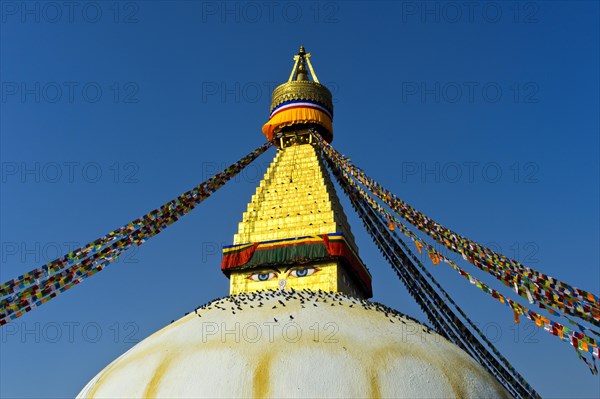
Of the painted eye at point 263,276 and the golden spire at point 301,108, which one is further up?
the golden spire at point 301,108

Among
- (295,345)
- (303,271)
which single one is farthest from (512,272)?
Result: (295,345)

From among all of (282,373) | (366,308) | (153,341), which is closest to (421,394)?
(282,373)

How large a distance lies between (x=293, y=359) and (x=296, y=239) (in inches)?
122

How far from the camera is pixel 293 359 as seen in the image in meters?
4.39

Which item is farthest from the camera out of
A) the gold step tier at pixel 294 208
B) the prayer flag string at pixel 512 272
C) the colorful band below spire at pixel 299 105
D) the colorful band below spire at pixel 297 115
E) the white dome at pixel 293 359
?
the colorful band below spire at pixel 299 105

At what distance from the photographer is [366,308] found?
18.9 feet

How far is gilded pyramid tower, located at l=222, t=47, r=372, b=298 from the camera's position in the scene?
7258mm

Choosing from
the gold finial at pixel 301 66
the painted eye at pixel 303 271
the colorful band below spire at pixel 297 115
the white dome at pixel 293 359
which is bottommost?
the white dome at pixel 293 359

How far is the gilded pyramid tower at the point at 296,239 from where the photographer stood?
7.26m

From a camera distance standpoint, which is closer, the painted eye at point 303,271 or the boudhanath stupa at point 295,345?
the boudhanath stupa at point 295,345

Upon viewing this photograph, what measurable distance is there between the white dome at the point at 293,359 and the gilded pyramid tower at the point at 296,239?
163 centimetres

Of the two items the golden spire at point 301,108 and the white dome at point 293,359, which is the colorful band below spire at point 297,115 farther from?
the white dome at point 293,359

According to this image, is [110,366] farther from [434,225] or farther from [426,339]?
[434,225]

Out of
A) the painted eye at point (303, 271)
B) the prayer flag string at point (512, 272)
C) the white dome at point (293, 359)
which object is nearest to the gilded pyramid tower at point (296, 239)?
the painted eye at point (303, 271)
